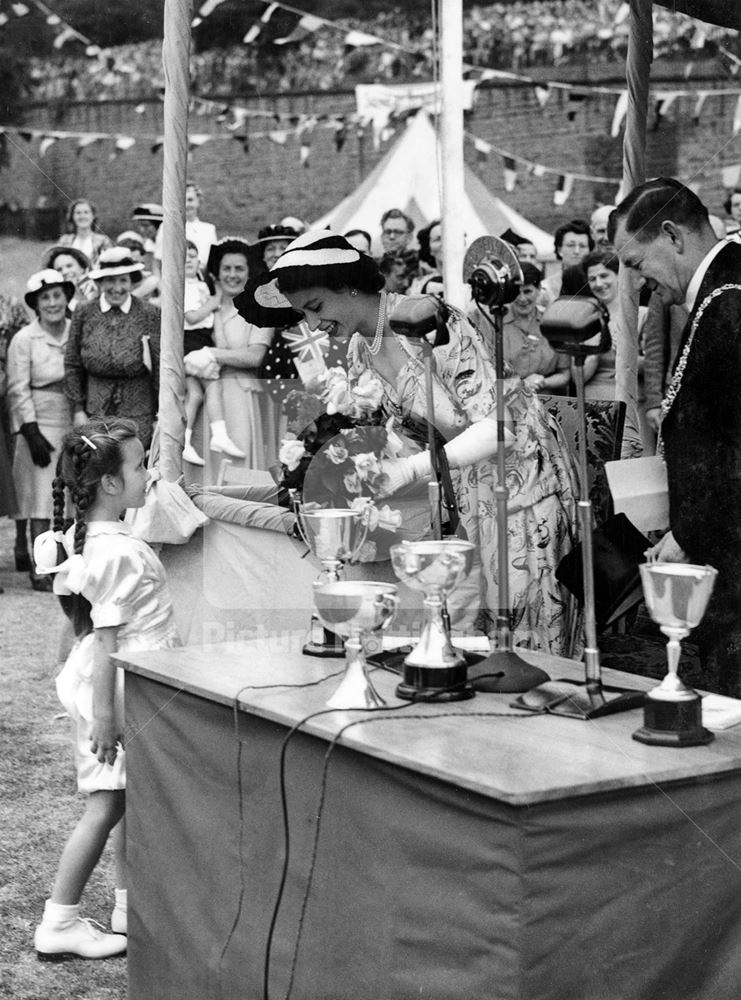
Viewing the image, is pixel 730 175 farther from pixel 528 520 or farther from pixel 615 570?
pixel 615 570

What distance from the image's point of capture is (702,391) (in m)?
2.70

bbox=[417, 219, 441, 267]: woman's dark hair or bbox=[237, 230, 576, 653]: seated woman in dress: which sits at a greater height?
bbox=[417, 219, 441, 267]: woman's dark hair

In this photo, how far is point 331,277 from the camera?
3049 mm

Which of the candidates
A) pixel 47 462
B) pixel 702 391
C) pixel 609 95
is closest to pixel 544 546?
pixel 702 391

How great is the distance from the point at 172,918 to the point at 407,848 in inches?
27.9

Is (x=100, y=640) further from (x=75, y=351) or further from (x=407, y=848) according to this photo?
(x=75, y=351)

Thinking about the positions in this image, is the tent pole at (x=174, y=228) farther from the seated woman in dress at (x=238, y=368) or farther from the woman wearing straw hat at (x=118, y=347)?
the woman wearing straw hat at (x=118, y=347)

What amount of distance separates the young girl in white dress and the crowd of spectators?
13.4 meters

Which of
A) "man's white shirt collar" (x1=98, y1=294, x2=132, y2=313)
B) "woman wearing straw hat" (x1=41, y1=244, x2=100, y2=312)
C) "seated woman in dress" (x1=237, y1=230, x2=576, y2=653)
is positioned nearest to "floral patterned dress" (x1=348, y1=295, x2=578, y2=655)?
"seated woman in dress" (x1=237, y1=230, x2=576, y2=653)

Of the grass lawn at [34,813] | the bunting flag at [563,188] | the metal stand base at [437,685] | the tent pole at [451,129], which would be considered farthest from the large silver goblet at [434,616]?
the bunting flag at [563,188]

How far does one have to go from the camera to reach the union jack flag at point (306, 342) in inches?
209

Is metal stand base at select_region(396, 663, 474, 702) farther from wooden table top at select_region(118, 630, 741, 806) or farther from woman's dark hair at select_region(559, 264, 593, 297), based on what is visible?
woman's dark hair at select_region(559, 264, 593, 297)

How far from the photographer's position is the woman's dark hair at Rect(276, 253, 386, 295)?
9.98 ft

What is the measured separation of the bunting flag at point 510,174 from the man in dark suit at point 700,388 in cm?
1190
